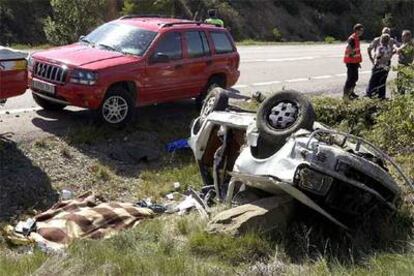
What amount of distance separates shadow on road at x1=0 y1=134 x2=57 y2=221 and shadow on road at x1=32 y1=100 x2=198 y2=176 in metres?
0.99

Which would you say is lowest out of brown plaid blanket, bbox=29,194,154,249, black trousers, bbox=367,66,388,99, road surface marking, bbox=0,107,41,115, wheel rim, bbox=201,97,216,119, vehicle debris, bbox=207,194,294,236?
brown plaid blanket, bbox=29,194,154,249

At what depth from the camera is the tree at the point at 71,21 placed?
20859 millimetres

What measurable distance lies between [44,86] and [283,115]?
16.1ft

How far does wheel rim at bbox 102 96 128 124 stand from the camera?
35.3 ft

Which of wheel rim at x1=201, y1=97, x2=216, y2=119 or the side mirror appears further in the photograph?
the side mirror

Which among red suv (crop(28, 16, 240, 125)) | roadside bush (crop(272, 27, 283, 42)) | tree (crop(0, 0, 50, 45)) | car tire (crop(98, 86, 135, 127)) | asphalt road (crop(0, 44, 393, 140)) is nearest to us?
red suv (crop(28, 16, 240, 125))

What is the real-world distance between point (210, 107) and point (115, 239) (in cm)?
298

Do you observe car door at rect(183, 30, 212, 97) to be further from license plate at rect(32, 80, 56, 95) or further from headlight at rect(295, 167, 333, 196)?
headlight at rect(295, 167, 333, 196)

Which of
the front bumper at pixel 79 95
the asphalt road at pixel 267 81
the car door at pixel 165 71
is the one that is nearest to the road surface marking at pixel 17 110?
the asphalt road at pixel 267 81

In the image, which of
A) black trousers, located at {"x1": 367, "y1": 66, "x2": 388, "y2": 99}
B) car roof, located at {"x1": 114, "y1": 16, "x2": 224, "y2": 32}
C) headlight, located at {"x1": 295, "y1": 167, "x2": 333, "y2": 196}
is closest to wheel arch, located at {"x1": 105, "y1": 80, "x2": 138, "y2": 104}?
→ car roof, located at {"x1": 114, "y1": 16, "x2": 224, "y2": 32}

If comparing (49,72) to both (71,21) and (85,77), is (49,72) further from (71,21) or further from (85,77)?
(71,21)

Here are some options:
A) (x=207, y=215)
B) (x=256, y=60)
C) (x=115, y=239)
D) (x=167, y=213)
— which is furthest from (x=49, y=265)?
(x=256, y=60)

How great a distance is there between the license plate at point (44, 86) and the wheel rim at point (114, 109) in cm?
86

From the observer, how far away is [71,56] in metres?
10.8
